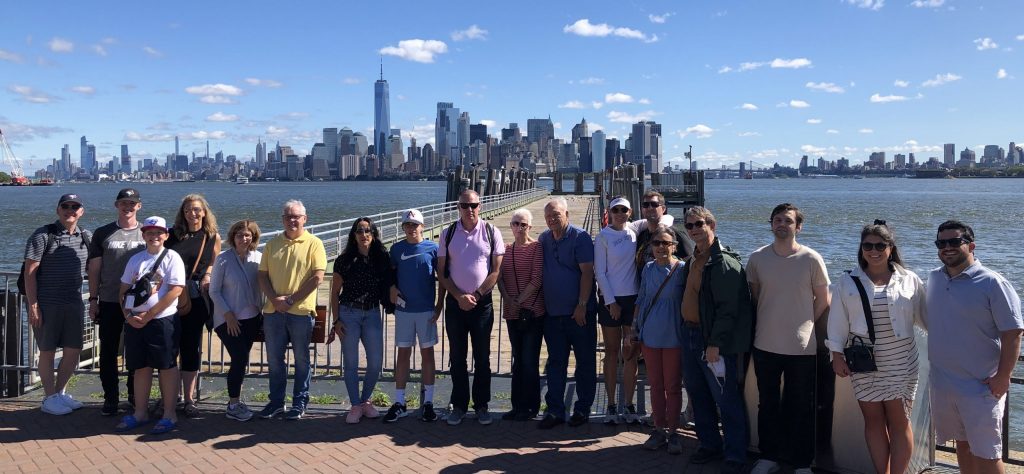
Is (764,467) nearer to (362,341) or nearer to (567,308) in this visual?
(567,308)

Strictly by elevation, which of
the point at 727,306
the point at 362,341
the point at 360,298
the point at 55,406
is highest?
the point at 727,306

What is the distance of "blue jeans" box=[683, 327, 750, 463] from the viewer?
4.93 metres

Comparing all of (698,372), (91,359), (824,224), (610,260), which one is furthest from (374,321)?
(824,224)

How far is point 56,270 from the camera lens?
5.91 metres

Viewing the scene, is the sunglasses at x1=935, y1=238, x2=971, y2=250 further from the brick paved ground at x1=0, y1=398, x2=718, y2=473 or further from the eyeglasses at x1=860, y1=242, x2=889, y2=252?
the brick paved ground at x1=0, y1=398, x2=718, y2=473

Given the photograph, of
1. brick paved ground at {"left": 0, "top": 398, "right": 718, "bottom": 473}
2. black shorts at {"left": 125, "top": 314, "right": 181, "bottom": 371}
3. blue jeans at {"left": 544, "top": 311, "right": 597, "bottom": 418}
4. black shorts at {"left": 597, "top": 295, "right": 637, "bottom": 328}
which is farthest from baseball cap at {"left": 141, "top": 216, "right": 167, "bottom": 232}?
black shorts at {"left": 597, "top": 295, "right": 637, "bottom": 328}

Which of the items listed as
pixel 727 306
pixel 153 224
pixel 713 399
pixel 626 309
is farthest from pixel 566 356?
pixel 153 224

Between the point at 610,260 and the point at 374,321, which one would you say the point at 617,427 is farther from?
the point at 374,321

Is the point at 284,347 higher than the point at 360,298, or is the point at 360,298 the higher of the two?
the point at 360,298

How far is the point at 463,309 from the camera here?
5.78m

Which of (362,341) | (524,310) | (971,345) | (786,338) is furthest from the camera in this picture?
(362,341)

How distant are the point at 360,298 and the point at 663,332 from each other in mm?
2305

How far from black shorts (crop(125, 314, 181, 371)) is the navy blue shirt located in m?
2.84

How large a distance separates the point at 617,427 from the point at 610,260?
128 cm
